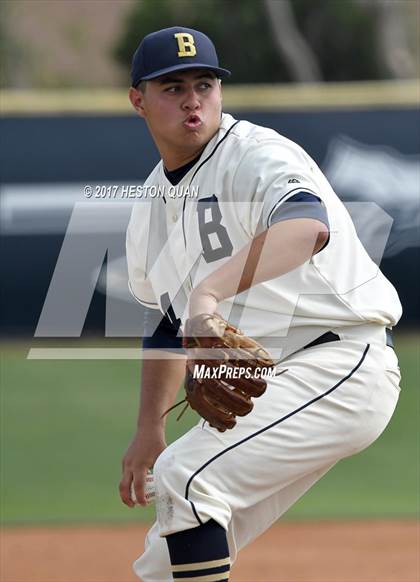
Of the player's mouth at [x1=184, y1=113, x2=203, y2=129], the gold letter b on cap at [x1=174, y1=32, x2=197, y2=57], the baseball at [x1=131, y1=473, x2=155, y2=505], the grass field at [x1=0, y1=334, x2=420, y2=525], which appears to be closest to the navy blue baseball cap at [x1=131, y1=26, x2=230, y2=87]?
the gold letter b on cap at [x1=174, y1=32, x2=197, y2=57]

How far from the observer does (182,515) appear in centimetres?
319

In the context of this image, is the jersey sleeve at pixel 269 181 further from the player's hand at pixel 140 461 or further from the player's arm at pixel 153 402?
the player's hand at pixel 140 461

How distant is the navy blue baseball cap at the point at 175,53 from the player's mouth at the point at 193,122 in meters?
0.14

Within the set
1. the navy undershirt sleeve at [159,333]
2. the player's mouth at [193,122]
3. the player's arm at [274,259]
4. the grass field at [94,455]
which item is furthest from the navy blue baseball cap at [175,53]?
the grass field at [94,455]

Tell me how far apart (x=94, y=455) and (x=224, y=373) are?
16.1 feet

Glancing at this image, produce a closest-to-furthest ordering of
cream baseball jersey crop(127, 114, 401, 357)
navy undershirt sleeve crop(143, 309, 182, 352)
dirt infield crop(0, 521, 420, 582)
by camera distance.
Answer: cream baseball jersey crop(127, 114, 401, 357) < navy undershirt sleeve crop(143, 309, 182, 352) < dirt infield crop(0, 521, 420, 582)

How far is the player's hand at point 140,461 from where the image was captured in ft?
12.4

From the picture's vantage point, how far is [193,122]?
3.50 m

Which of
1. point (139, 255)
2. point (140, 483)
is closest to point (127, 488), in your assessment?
point (140, 483)

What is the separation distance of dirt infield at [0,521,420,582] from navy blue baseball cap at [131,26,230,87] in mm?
2615

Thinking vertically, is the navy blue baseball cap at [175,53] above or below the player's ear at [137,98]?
above

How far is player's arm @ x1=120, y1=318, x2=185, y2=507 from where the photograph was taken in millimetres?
3797

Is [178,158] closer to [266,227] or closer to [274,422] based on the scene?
[266,227]

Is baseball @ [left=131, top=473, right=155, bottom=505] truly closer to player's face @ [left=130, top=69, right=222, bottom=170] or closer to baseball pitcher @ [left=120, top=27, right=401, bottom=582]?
baseball pitcher @ [left=120, top=27, right=401, bottom=582]
